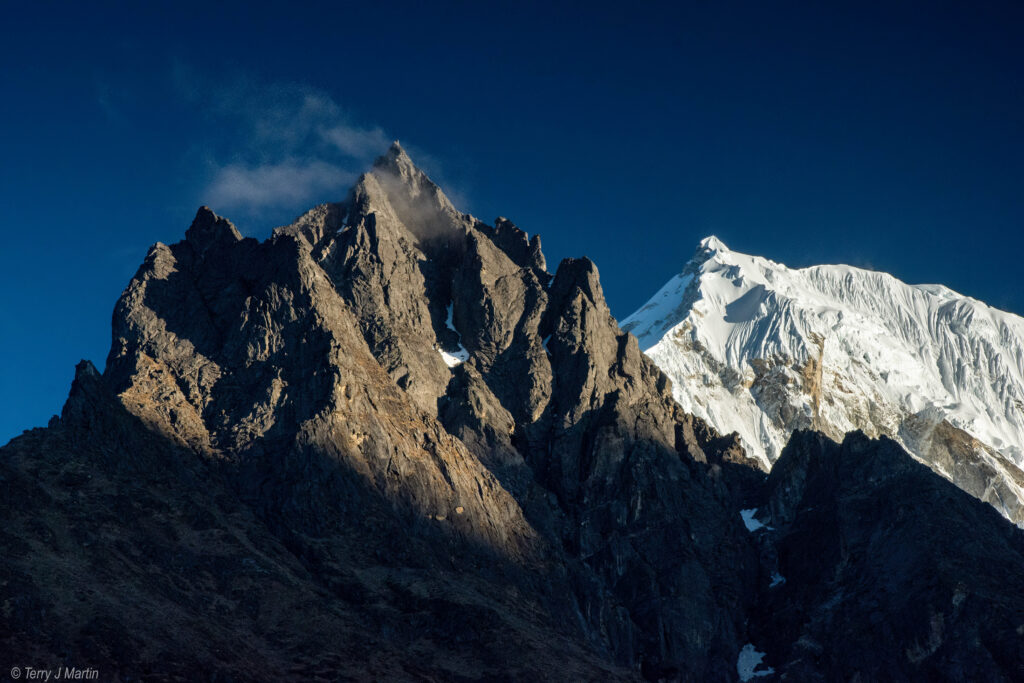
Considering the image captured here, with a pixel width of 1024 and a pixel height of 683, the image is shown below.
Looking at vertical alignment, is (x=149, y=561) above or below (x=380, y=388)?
below

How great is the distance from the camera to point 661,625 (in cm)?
16200

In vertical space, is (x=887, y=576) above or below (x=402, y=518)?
below

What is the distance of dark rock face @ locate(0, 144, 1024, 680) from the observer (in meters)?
126

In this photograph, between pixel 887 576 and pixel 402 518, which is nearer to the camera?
pixel 402 518

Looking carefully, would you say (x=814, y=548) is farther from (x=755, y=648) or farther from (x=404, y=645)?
(x=404, y=645)

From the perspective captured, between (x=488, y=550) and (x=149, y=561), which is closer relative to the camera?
(x=149, y=561)

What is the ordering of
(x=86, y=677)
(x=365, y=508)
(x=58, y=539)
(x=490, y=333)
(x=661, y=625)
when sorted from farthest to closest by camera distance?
(x=490, y=333)
(x=661, y=625)
(x=365, y=508)
(x=58, y=539)
(x=86, y=677)

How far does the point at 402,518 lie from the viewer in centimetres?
15250

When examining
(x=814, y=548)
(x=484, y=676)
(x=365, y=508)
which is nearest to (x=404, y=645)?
(x=484, y=676)

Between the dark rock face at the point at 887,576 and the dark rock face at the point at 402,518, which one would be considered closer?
the dark rock face at the point at 402,518

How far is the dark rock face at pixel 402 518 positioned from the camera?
125750 millimetres

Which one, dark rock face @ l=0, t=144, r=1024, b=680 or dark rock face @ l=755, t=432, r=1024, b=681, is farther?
dark rock face @ l=755, t=432, r=1024, b=681

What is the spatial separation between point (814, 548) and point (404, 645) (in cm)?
7638

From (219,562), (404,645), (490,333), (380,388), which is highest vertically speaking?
(490,333)
